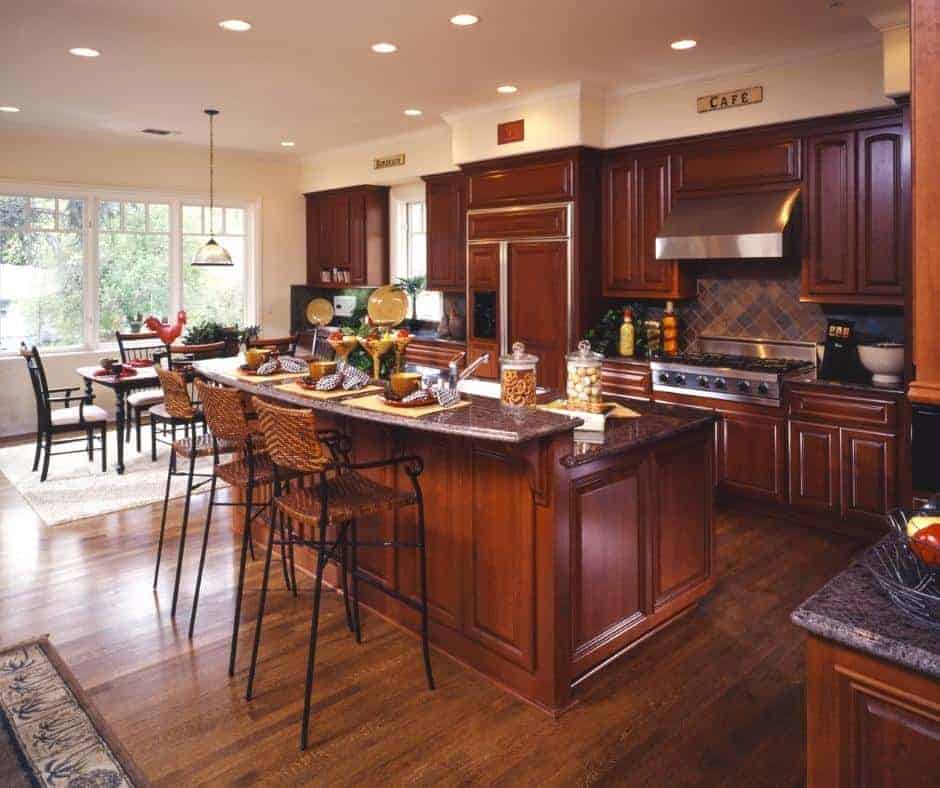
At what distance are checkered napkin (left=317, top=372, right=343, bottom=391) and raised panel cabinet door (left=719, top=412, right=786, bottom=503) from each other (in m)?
→ 2.68

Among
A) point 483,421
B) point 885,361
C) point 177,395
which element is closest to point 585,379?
point 483,421

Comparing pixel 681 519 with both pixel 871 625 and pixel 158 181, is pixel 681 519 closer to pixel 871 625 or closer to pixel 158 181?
pixel 871 625

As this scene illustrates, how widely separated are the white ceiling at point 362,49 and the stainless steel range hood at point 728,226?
82cm

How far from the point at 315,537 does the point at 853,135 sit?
3.68m

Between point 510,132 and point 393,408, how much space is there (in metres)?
3.65

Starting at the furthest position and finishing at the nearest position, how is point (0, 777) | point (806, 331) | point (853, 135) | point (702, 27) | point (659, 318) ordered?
point (659, 318) → point (806, 331) → point (853, 135) → point (702, 27) → point (0, 777)

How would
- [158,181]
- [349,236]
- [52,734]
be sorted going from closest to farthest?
1. [52,734]
2. [158,181]
3. [349,236]

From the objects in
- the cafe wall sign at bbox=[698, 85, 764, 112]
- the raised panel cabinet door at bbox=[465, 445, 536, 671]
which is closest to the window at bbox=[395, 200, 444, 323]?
the cafe wall sign at bbox=[698, 85, 764, 112]

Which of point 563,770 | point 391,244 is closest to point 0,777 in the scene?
point 563,770

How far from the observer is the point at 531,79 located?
507 cm

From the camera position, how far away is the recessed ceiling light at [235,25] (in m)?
3.93

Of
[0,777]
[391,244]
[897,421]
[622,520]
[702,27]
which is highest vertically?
[702,27]

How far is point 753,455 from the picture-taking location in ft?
15.3

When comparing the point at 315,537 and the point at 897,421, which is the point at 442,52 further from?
the point at 897,421
